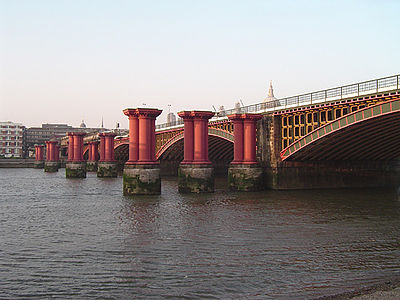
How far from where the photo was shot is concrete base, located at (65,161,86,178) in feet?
217

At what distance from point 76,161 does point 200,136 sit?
1352 inches

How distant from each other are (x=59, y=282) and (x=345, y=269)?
27.5 ft

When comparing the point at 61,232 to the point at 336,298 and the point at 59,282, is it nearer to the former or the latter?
the point at 59,282

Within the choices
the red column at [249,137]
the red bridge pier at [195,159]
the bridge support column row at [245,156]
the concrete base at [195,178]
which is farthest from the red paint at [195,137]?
→ the red column at [249,137]

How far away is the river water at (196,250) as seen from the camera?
11.9 meters

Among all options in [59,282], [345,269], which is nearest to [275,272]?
[345,269]

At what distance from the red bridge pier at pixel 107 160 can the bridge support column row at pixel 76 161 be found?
251 cm

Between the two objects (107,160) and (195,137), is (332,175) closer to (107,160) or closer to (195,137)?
(195,137)

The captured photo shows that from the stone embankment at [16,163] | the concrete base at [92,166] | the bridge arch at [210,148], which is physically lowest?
the concrete base at [92,166]

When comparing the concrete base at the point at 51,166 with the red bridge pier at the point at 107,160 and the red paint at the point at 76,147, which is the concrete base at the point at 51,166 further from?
the red bridge pier at the point at 107,160

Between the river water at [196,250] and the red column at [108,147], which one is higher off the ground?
the red column at [108,147]

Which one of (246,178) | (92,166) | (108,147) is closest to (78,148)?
(108,147)

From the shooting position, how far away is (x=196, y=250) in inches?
640

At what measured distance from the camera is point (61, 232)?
20.0 metres
